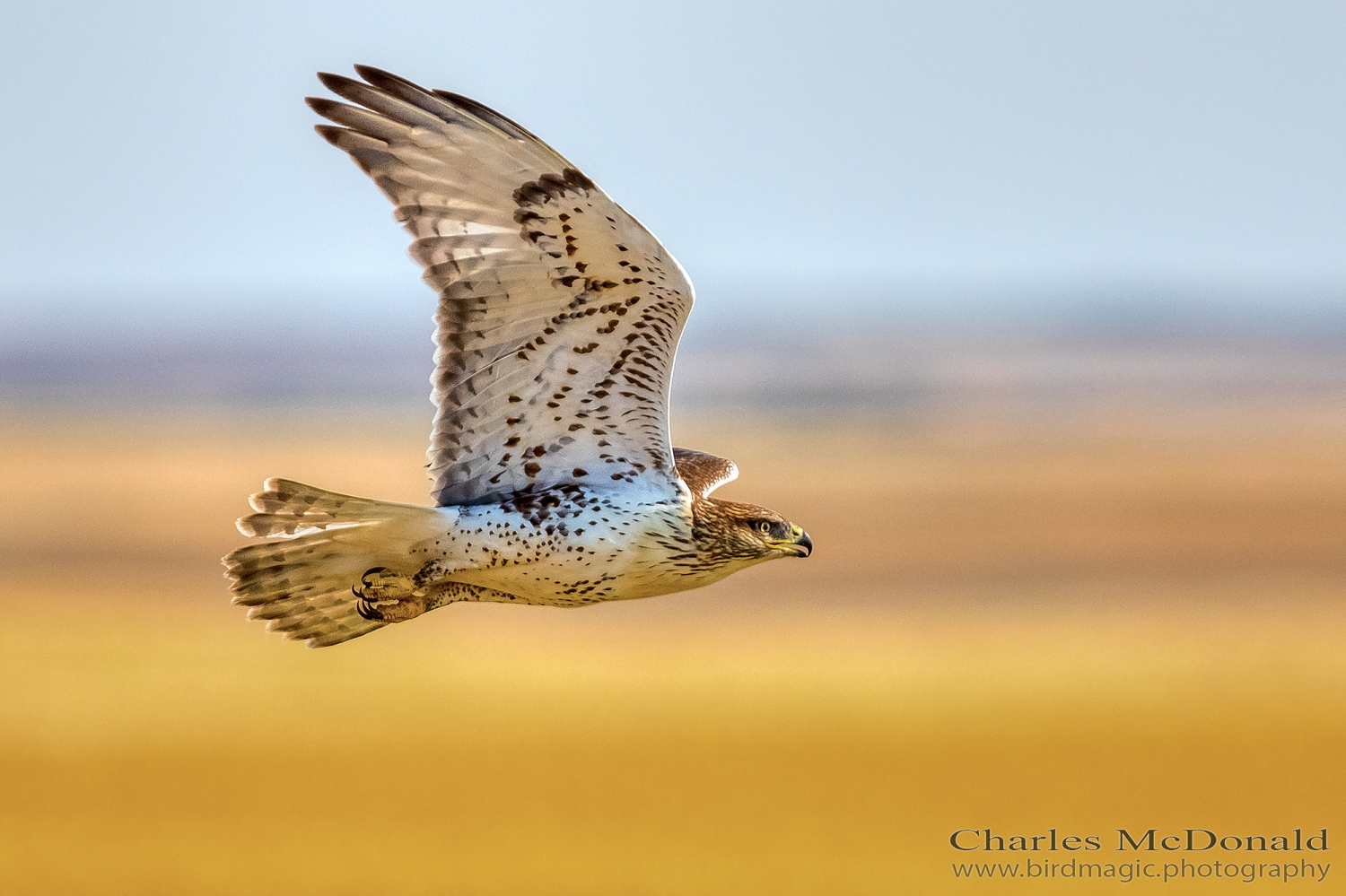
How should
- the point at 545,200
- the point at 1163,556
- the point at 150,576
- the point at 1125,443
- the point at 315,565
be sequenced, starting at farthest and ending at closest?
the point at 1125,443 < the point at 1163,556 < the point at 150,576 < the point at 315,565 < the point at 545,200

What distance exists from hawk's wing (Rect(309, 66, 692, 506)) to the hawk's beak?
1.71 feet

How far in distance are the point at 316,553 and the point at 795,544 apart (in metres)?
1.97

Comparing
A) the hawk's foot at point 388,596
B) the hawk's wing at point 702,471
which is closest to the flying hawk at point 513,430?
the hawk's foot at point 388,596

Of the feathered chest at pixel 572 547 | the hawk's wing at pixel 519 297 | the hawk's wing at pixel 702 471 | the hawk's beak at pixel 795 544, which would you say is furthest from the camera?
the hawk's wing at pixel 702 471

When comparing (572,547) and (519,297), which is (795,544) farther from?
(519,297)

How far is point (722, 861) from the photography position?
39.1 metres

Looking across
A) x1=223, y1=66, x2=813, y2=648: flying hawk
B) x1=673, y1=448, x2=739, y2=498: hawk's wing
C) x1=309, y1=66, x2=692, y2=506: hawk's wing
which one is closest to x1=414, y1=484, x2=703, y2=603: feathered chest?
x1=223, y1=66, x2=813, y2=648: flying hawk

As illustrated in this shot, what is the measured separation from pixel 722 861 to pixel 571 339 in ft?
105

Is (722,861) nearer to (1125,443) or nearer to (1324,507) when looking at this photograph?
(1324,507)

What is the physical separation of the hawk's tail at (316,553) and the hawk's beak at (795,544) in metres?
1.40

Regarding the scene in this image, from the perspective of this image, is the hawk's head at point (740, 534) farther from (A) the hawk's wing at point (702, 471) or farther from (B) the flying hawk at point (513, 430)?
(A) the hawk's wing at point (702, 471)

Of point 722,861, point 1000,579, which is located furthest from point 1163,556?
point 722,861

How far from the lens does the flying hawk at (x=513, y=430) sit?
7.86 meters

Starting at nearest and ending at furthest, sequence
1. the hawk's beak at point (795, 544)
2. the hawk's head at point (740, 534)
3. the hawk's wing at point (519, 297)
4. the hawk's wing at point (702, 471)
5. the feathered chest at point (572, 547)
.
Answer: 1. the hawk's wing at point (519, 297)
2. the feathered chest at point (572, 547)
3. the hawk's head at point (740, 534)
4. the hawk's beak at point (795, 544)
5. the hawk's wing at point (702, 471)
